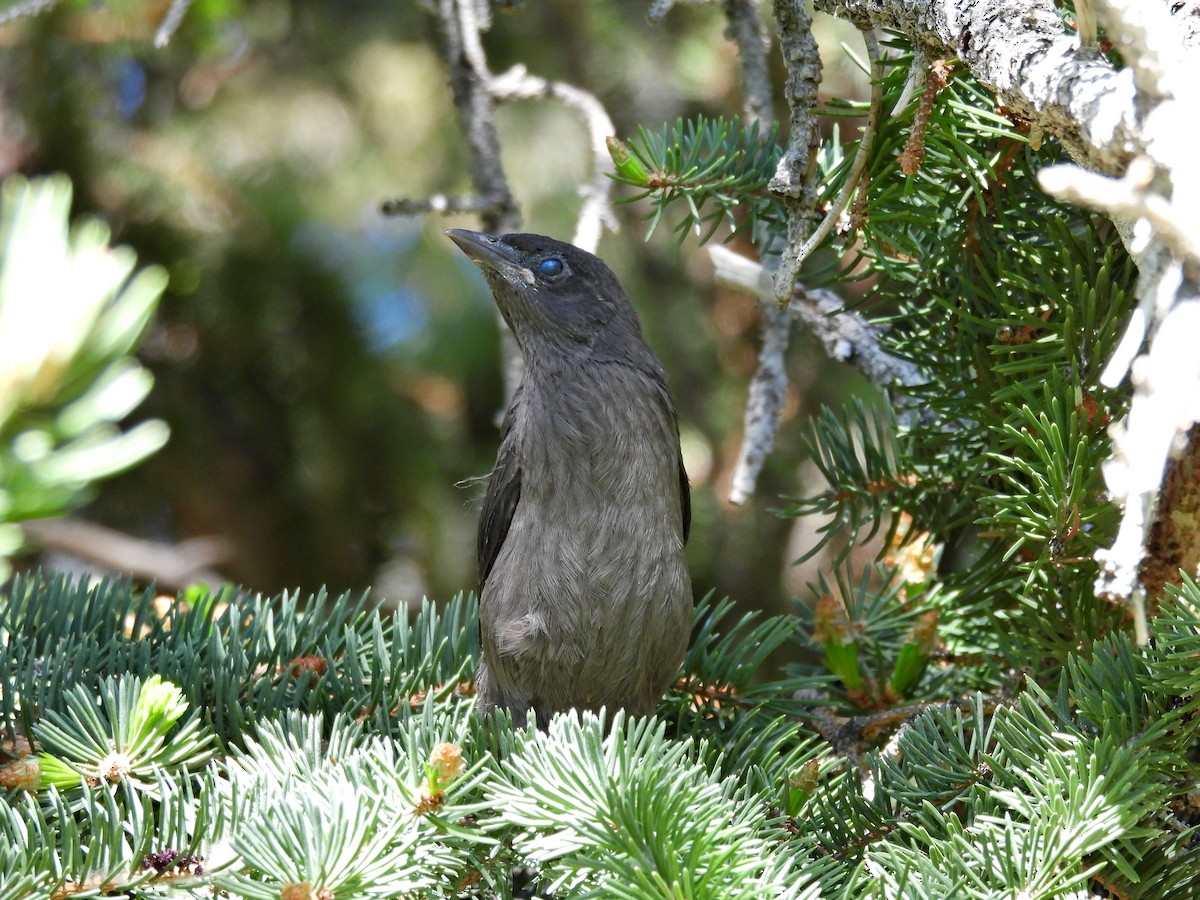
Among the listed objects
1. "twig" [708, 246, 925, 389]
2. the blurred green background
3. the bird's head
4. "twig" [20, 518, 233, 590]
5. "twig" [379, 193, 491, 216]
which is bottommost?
"twig" [20, 518, 233, 590]

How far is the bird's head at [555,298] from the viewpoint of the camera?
3574 mm

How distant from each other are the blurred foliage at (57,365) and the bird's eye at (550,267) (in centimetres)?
136

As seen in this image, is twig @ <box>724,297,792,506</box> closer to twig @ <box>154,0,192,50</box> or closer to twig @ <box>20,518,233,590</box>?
twig @ <box>154,0,192,50</box>

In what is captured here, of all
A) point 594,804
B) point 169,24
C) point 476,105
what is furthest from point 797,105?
point 476,105

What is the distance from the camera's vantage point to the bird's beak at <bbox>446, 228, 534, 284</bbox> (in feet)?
11.7

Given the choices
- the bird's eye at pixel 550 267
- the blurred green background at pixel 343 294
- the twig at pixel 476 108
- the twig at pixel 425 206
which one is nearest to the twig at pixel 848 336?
the bird's eye at pixel 550 267

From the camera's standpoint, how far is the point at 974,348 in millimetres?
2404

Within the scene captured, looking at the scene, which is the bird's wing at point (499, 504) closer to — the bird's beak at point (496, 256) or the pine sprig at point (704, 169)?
the bird's beak at point (496, 256)

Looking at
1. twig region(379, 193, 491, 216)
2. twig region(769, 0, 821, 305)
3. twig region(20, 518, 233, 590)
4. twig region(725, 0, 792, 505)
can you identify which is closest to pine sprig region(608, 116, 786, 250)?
twig region(769, 0, 821, 305)

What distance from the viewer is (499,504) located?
3.38 m

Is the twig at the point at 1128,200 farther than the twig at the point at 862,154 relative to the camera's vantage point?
No

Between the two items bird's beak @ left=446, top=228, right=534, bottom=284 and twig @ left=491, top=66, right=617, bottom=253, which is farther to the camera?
bird's beak @ left=446, top=228, right=534, bottom=284

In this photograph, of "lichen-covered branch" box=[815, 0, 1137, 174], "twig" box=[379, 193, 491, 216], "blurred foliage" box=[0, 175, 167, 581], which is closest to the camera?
"lichen-covered branch" box=[815, 0, 1137, 174]

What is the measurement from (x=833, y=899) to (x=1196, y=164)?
1105 millimetres
